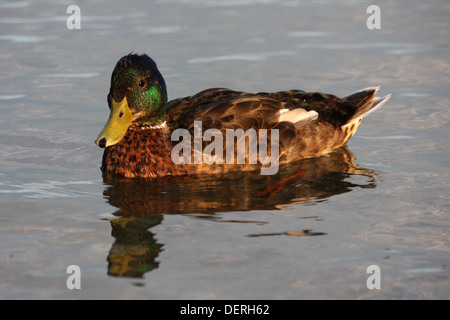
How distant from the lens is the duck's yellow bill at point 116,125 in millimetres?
7863

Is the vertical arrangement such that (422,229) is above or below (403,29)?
below

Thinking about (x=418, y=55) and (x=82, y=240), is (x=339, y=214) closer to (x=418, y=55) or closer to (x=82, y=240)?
(x=82, y=240)

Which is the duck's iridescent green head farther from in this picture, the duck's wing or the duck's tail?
the duck's tail

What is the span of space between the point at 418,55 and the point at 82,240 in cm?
727

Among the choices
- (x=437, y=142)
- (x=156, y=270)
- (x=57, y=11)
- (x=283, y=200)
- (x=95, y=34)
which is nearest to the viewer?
(x=156, y=270)

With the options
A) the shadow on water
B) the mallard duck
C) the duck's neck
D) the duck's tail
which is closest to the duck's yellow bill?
the mallard duck

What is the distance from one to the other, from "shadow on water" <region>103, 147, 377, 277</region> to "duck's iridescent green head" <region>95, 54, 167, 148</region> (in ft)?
1.82

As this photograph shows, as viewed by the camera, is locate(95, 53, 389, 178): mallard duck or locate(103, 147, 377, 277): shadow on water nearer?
locate(103, 147, 377, 277): shadow on water

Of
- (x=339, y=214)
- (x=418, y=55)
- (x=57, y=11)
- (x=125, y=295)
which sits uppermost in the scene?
(x=57, y=11)

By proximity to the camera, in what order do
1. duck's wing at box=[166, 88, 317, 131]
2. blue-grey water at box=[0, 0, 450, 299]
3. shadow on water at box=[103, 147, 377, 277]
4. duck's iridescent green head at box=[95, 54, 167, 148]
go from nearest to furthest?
blue-grey water at box=[0, 0, 450, 299], shadow on water at box=[103, 147, 377, 277], duck's iridescent green head at box=[95, 54, 167, 148], duck's wing at box=[166, 88, 317, 131]

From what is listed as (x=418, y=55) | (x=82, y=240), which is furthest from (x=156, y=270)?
(x=418, y=55)

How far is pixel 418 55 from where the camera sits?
39.2ft

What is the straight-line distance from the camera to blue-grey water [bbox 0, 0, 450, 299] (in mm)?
5773

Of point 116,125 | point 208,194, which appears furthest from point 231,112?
point 116,125
